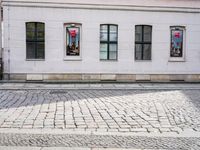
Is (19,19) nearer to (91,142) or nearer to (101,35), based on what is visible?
(101,35)

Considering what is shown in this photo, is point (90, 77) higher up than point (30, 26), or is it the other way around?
point (30, 26)

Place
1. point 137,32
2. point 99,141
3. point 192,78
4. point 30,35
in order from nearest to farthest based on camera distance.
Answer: point 99,141
point 30,35
point 137,32
point 192,78

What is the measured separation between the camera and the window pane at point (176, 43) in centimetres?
2056

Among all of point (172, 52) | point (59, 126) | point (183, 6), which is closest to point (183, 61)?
point (172, 52)

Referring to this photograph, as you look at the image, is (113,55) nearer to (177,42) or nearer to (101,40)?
(101,40)

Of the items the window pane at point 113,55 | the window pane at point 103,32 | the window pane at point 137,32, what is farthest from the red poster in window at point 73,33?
the window pane at point 137,32

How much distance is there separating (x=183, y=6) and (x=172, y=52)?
293cm

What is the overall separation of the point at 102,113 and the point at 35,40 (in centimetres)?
1124

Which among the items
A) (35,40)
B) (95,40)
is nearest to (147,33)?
(95,40)

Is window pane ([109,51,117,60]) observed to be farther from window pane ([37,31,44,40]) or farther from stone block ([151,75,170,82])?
window pane ([37,31,44,40])

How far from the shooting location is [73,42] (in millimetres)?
19656

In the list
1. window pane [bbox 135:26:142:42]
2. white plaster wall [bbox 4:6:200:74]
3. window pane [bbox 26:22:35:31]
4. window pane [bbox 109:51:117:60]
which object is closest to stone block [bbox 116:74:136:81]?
white plaster wall [bbox 4:6:200:74]

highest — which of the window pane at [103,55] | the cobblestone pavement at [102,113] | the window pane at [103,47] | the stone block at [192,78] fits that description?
the window pane at [103,47]

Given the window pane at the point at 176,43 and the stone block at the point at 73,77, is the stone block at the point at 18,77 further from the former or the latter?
the window pane at the point at 176,43
